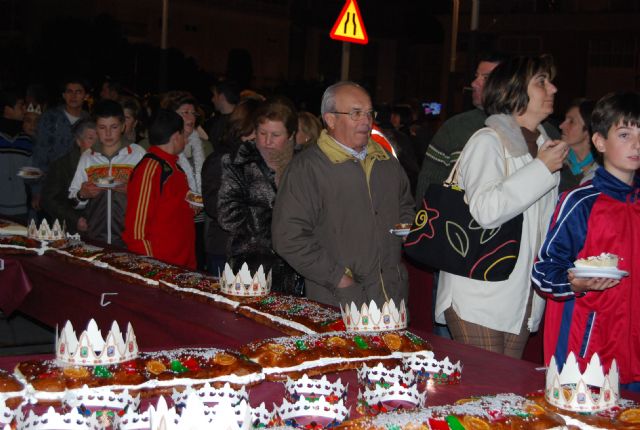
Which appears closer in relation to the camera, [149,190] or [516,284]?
[516,284]

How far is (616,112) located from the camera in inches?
126

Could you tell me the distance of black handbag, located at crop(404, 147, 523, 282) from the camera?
345 cm

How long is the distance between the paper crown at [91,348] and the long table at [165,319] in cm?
26

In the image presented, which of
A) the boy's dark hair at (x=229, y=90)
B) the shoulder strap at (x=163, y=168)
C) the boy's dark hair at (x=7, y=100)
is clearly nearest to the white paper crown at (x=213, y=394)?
the shoulder strap at (x=163, y=168)

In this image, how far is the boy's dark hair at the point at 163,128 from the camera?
5.50m

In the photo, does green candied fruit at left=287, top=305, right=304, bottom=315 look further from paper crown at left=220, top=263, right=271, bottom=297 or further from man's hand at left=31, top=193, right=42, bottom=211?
man's hand at left=31, top=193, right=42, bottom=211

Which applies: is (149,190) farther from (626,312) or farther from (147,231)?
(626,312)

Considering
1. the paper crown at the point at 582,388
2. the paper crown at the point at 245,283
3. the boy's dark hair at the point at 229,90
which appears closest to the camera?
the paper crown at the point at 582,388

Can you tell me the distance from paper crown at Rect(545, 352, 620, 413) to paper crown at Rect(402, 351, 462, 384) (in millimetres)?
422

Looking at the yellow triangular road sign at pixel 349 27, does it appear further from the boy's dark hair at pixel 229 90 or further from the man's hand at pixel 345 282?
the man's hand at pixel 345 282

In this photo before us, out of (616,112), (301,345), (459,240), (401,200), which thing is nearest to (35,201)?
(401,200)

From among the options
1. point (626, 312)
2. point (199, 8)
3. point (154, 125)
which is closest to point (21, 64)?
point (199, 8)

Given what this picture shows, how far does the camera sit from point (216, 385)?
2525 mm

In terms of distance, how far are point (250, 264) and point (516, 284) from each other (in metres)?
1.63
